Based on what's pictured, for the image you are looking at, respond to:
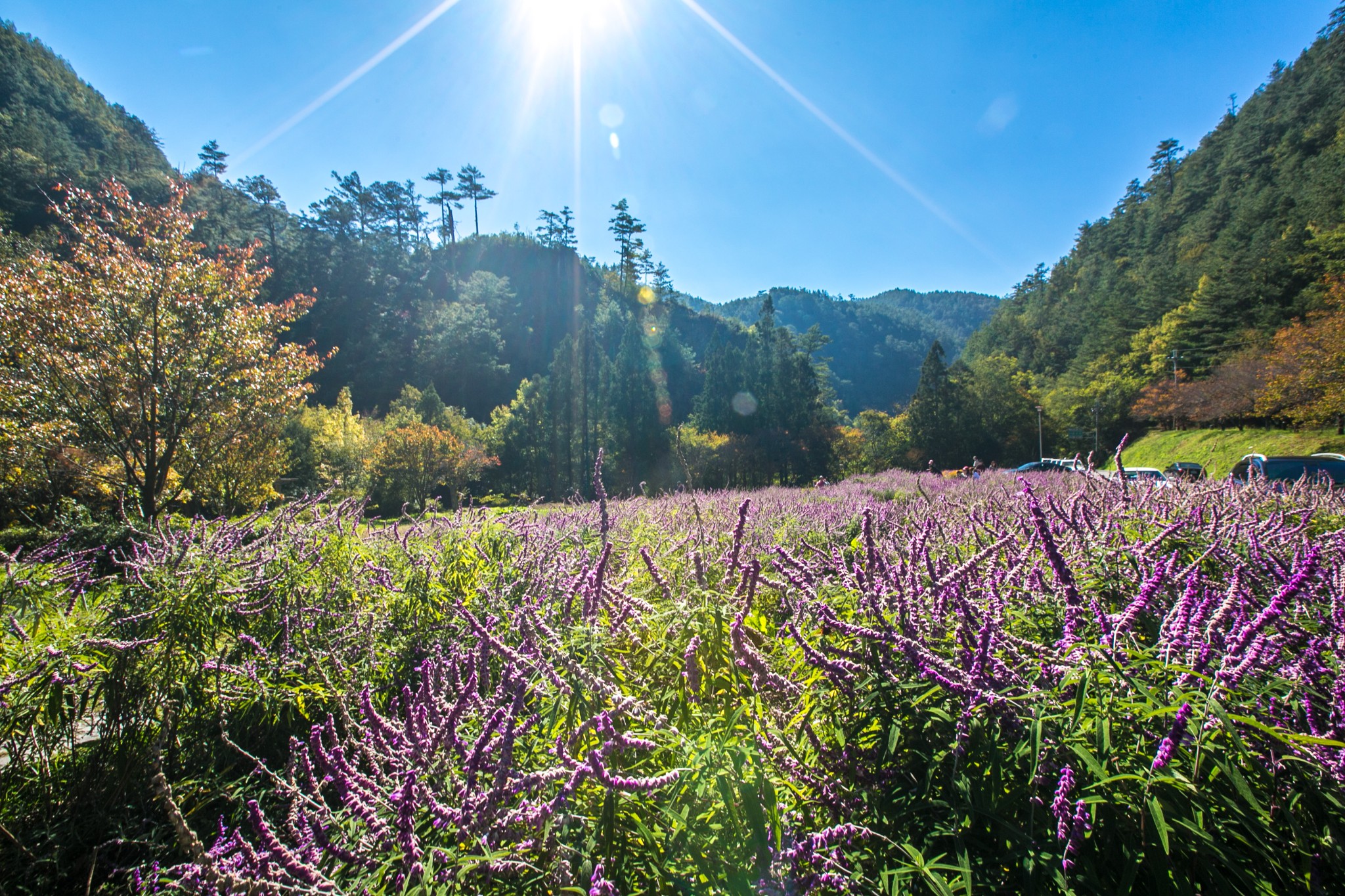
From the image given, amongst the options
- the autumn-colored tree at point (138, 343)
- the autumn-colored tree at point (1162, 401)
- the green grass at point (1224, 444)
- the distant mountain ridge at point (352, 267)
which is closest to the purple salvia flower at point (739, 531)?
the autumn-colored tree at point (138, 343)

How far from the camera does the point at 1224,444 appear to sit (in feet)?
123

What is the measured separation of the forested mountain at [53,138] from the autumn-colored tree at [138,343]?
47.2 meters

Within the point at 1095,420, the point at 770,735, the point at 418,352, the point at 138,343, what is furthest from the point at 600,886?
the point at 418,352

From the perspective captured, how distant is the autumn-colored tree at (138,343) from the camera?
9.35 meters

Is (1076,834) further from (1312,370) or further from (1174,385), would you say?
(1174,385)

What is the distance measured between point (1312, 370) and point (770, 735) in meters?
42.7

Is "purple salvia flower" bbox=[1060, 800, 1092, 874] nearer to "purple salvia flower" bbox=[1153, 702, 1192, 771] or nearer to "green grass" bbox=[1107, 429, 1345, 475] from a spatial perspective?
"purple salvia flower" bbox=[1153, 702, 1192, 771]

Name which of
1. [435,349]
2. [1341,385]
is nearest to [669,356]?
[435,349]

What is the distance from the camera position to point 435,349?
67.1m

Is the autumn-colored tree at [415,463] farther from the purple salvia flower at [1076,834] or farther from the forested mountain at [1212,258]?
the forested mountain at [1212,258]

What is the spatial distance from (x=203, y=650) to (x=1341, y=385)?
43.3 metres

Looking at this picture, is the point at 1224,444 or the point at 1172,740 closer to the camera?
the point at 1172,740

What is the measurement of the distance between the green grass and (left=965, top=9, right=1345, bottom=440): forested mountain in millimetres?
2738

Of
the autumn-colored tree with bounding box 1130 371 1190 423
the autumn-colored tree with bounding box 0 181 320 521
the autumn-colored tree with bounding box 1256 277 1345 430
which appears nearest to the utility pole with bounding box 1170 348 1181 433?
the autumn-colored tree with bounding box 1130 371 1190 423
